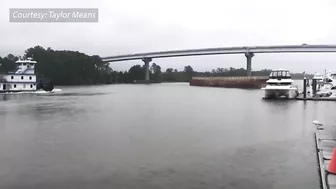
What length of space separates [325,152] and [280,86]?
99.8ft

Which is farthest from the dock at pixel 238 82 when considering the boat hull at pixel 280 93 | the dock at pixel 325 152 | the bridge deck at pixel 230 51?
the dock at pixel 325 152

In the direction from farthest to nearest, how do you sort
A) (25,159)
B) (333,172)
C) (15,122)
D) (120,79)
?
(120,79), (15,122), (25,159), (333,172)

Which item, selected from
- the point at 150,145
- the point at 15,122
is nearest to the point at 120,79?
the point at 15,122

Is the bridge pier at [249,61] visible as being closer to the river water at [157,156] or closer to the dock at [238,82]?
the dock at [238,82]

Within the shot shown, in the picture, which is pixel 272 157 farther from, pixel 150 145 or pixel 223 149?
pixel 150 145

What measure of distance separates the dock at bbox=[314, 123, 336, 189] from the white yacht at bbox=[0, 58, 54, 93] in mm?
45373

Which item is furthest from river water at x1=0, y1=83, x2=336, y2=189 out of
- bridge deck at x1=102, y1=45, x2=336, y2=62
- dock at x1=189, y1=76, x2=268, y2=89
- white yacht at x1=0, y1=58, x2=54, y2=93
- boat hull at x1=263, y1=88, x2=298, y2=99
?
bridge deck at x1=102, y1=45, x2=336, y2=62

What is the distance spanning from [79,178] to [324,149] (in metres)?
7.39

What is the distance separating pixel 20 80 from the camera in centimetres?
5222

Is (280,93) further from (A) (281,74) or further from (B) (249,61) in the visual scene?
(B) (249,61)

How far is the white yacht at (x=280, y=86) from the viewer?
A: 3947cm

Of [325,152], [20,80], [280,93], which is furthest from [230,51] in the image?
[325,152]

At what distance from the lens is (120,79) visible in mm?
128875

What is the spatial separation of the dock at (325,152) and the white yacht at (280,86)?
23.5m
